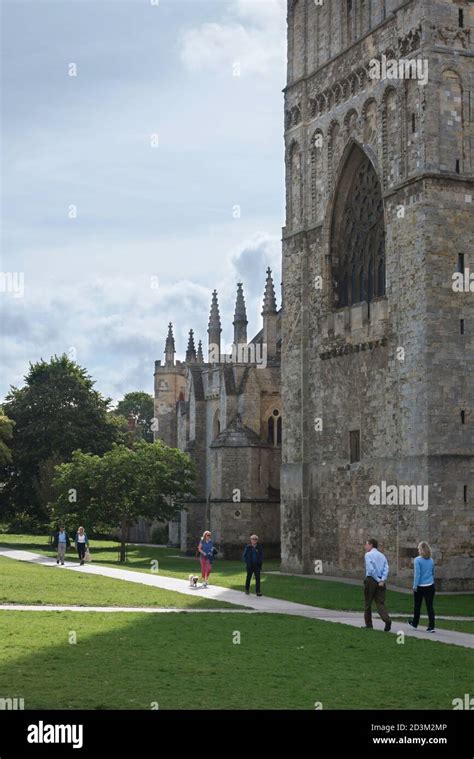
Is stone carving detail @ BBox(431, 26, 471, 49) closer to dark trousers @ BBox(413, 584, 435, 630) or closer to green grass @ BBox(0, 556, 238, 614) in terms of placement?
green grass @ BBox(0, 556, 238, 614)

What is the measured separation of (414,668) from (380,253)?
2443 cm

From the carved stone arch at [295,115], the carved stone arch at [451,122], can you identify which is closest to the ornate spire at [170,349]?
the carved stone arch at [295,115]

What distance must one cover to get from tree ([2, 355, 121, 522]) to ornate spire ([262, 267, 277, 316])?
640 inches

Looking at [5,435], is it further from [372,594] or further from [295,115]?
[372,594]

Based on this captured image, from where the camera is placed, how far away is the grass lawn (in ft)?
43.7

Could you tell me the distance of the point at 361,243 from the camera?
40188 mm

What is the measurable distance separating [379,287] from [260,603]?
602 inches

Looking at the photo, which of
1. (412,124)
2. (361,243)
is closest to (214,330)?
(361,243)

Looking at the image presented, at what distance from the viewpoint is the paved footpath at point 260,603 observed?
68.5 feet

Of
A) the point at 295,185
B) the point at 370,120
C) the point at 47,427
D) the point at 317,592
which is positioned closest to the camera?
the point at 317,592

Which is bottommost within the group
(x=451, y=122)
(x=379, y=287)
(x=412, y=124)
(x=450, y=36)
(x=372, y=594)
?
(x=372, y=594)

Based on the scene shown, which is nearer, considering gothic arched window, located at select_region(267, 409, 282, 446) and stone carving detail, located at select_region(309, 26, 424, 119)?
stone carving detail, located at select_region(309, 26, 424, 119)

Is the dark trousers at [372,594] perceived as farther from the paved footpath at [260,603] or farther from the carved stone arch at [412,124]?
the carved stone arch at [412,124]

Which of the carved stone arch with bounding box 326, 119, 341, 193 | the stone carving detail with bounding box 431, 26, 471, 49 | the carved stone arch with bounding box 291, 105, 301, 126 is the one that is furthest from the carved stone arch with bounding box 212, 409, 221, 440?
the stone carving detail with bounding box 431, 26, 471, 49
